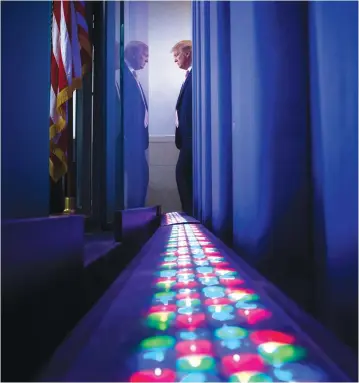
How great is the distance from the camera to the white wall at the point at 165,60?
4227mm

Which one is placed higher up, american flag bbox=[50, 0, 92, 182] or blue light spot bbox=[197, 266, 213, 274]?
american flag bbox=[50, 0, 92, 182]

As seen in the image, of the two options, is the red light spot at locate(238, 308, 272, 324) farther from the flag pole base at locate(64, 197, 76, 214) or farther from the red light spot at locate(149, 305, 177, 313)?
the flag pole base at locate(64, 197, 76, 214)

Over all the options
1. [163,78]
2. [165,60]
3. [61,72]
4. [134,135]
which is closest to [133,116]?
[134,135]

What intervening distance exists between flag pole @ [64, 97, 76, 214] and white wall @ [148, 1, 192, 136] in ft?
5.49

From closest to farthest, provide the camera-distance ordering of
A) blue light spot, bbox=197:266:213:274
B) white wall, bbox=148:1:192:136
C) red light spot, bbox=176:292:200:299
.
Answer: red light spot, bbox=176:292:200:299
blue light spot, bbox=197:266:213:274
white wall, bbox=148:1:192:136

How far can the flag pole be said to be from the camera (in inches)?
94.3

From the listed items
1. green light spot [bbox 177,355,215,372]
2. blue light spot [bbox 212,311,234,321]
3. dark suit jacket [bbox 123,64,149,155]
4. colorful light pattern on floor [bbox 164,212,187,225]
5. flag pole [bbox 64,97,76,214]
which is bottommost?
colorful light pattern on floor [bbox 164,212,187,225]

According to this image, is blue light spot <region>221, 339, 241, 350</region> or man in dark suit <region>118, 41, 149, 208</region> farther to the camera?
man in dark suit <region>118, 41, 149, 208</region>

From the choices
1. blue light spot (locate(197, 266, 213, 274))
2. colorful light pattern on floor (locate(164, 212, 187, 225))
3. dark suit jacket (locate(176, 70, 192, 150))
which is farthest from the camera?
dark suit jacket (locate(176, 70, 192, 150))

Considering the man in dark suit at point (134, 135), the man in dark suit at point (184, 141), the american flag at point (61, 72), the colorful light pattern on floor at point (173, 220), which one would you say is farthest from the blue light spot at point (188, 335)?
the man in dark suit at point (184, 141)

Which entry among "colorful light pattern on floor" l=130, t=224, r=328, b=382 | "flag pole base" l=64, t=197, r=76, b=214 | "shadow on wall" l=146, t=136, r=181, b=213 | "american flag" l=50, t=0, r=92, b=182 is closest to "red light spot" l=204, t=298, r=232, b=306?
"colorful light pattern on floor" l=130, t=224, r=328, b=382

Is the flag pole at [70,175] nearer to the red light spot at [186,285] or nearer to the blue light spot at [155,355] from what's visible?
the red light spot at [186,285]

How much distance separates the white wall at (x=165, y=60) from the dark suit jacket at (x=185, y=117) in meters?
0.51

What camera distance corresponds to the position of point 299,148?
2.13 feet
